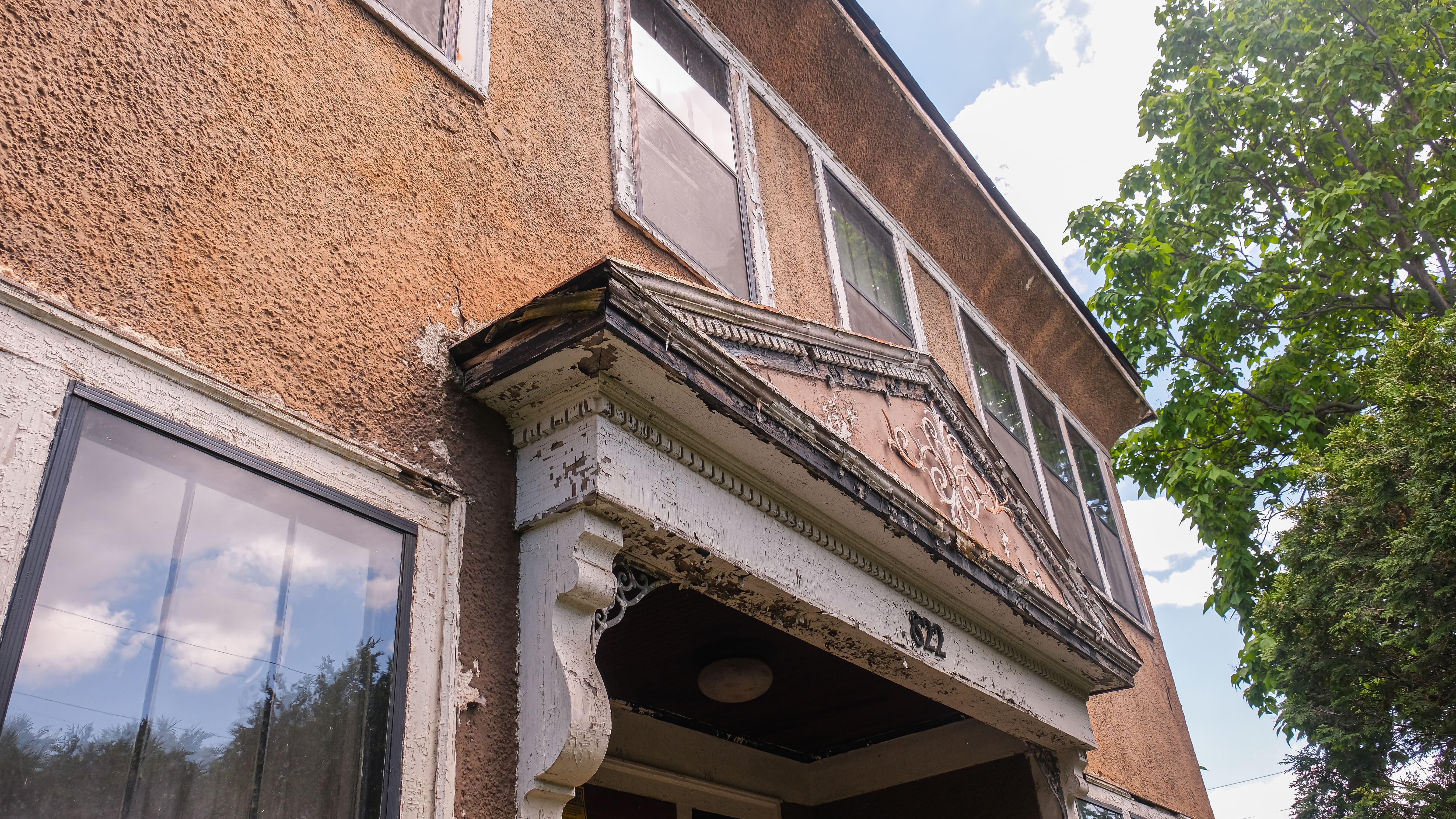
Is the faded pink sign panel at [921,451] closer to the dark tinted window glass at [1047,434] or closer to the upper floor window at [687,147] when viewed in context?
the upper floor window at [687,147]

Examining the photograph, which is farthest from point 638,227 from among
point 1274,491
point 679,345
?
point 1274,491

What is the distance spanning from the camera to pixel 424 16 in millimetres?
3545

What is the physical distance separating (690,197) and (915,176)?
119 inches

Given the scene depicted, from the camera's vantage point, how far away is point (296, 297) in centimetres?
251

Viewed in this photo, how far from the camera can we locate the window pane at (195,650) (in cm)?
182

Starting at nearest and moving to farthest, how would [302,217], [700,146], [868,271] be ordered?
[302,217] → [700,146] → [868,271]

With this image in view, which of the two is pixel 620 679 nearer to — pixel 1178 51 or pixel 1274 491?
pixel 1274 491

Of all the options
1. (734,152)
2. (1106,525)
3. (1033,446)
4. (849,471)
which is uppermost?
(734,152)

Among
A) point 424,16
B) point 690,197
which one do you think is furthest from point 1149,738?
point 424,16

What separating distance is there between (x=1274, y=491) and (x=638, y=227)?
10035mm

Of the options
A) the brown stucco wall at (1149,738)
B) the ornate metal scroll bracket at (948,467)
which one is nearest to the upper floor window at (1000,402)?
the brown stucco wall at (1149,738)

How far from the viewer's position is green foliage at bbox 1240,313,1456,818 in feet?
21.1

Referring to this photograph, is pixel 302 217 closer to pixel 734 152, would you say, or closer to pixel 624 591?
pixel 624 591

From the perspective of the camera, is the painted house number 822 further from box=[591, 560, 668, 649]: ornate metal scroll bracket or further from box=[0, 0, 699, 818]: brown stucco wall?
box=[0, 0, 699, 818]: brown stucco wall
